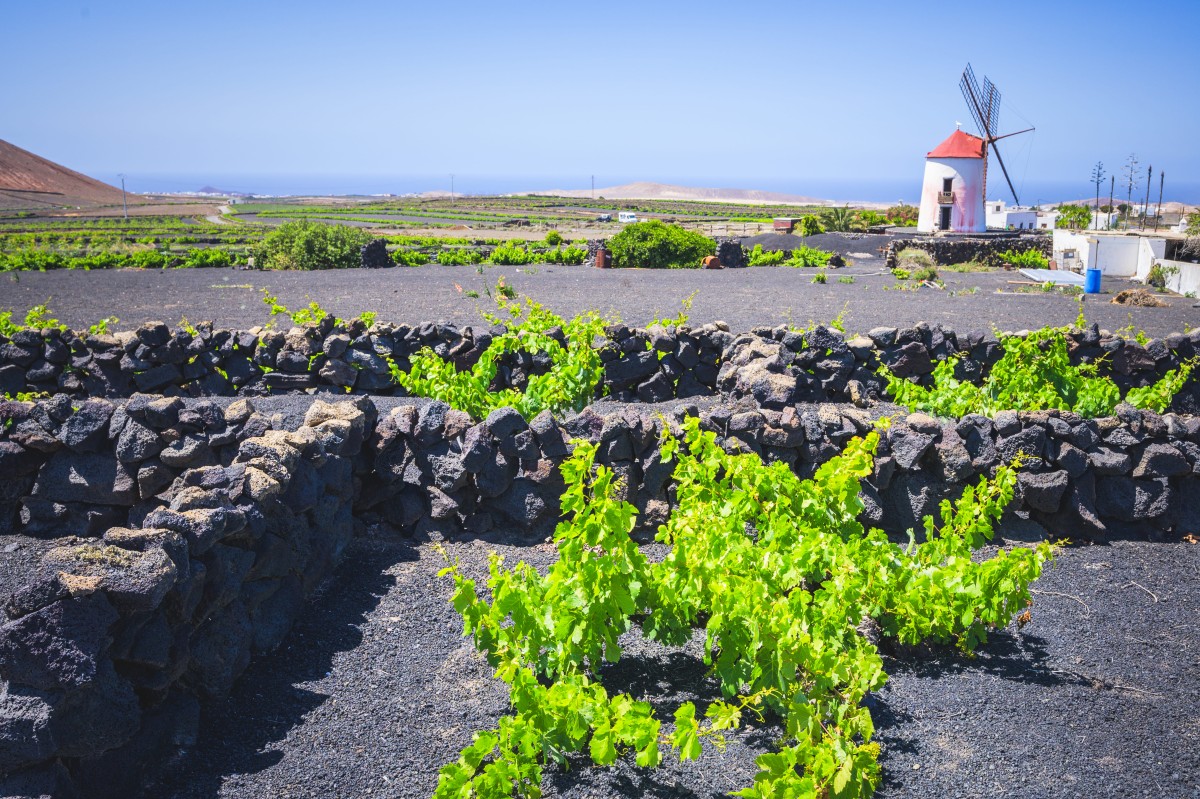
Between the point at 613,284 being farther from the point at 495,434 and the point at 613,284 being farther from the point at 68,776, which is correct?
the point at 68,776

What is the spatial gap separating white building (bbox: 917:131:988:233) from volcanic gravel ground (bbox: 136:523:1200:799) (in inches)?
1819

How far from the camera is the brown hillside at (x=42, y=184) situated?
116 meters

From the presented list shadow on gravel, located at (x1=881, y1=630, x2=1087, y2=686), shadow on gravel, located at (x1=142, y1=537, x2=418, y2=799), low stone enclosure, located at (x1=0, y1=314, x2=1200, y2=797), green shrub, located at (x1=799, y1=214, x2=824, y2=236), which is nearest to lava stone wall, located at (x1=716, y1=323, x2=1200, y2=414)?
low stone enclosure, located at (x1=0, y1=314, x2=1200, y2=797)

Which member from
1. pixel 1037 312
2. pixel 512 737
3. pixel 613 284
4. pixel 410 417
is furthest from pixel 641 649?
pixel 613 284

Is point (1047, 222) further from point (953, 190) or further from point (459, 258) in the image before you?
point (459, 258)

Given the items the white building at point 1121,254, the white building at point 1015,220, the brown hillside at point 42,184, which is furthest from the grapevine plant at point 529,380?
the brown hillside at point 42,184

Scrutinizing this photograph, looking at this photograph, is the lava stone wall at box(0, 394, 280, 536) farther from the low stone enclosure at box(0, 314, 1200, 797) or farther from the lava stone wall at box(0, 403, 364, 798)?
the lava stone wall at box(0, 403, 364, 798)

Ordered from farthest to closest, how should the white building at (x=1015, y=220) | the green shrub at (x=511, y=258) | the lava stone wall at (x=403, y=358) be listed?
the white building at (x=1015, y=220) < the green shrub at (x=511, y=258) < the lava stone wall at (x=403, y=358)

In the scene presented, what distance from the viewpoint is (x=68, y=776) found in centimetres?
395

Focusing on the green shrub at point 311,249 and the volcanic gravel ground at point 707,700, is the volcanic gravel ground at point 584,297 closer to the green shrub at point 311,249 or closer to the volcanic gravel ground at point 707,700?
the green shrub at point 311,249

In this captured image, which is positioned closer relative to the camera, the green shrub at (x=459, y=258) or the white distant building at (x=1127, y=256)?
the white distant building at (x=1127, y=256)

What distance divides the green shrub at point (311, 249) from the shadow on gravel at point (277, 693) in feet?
89.2

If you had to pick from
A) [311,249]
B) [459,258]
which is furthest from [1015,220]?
[311,249]

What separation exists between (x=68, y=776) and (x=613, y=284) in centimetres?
2386
